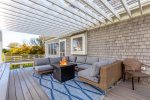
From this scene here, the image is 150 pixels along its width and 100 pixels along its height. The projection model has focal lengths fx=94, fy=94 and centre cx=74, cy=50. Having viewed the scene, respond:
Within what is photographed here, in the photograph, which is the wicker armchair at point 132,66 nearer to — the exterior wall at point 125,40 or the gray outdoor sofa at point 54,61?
the exterior wall at point 125,40

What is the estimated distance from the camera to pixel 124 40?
4.12m

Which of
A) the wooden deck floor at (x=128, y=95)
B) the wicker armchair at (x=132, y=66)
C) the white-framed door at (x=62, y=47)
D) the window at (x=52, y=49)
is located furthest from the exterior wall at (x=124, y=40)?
the window at (x=52, y=49)

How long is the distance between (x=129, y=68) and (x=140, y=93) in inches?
43.3

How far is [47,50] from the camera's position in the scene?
11570mm

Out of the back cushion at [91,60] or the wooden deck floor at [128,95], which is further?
the back cushion at [91,60]

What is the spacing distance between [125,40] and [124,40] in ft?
0.14

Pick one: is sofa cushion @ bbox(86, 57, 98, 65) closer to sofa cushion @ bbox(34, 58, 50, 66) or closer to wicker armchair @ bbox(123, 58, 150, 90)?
wicker armchair @ bbox(123, 58, 150, 90)

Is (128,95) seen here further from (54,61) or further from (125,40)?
(54,61)

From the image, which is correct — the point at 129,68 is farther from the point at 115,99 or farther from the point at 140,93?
the point at 115,99

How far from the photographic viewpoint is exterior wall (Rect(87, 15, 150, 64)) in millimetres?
3520

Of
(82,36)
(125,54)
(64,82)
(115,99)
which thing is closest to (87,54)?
(82,36)

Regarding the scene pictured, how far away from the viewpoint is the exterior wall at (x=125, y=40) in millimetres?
3520

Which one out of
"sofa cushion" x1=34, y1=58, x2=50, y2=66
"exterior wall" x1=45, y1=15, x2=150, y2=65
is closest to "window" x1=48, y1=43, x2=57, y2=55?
"sofa cushion" x1=34, y1=58, x2=50, y2=66

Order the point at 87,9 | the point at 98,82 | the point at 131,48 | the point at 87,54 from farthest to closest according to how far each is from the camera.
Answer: the point at 87,54 < the point at 131,48 < the point at 87,9 < the point at 98,82
